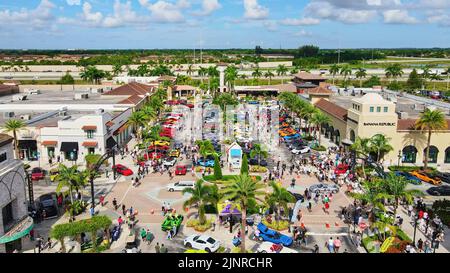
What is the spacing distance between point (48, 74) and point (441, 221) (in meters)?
153

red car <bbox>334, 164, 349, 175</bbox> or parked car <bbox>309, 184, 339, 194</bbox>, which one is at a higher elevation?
red car <bbox>334, 164, 349, 175</bbox>

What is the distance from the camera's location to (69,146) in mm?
50031

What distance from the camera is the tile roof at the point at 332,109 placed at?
5831cm

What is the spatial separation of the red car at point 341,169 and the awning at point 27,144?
35749mm

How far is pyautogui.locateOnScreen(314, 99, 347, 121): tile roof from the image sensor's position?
58.3 meters

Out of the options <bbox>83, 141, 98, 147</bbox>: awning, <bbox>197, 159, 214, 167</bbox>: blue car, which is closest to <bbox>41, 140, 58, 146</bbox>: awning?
<bbox>83, 141, 98, 147</bbox>: awning

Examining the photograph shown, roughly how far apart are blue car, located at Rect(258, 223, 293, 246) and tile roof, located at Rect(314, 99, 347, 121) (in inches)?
1239

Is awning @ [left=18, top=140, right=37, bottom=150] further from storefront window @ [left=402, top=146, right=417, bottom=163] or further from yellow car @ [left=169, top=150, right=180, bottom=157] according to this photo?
storefront window @ [left=402, top=146, right=417, bottom=163]

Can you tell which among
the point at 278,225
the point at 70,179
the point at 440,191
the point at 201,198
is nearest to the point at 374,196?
the point at 278,225

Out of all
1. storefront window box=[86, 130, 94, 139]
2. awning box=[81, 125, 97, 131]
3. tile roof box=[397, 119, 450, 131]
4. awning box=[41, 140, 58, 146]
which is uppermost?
tile roof box=[397, 119, 450, 131]

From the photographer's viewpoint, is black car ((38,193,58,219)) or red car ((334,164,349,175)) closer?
black car ((38,193,58,219))

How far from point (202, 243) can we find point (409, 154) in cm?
3305

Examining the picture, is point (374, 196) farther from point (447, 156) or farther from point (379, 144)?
point (447, 156)
